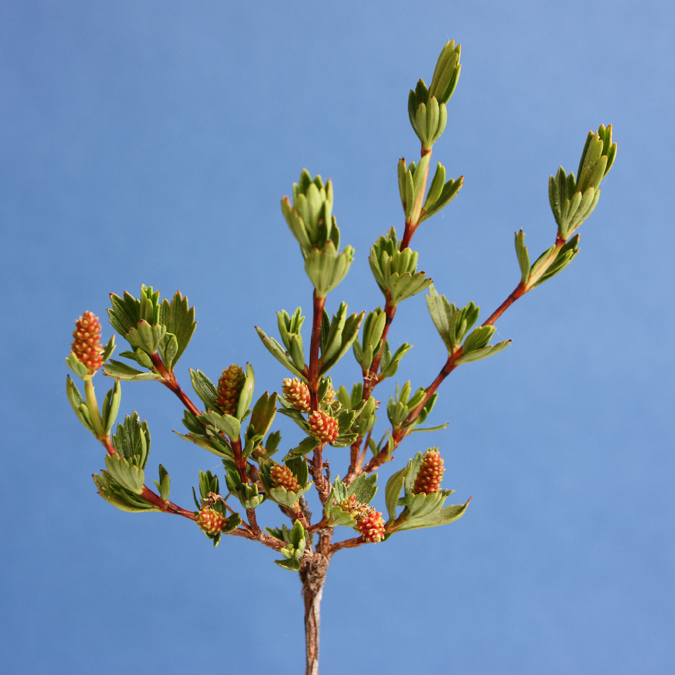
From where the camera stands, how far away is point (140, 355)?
0.70 metres

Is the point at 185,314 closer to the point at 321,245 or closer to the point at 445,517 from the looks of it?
the point at 321,245

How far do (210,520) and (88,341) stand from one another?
0.22m

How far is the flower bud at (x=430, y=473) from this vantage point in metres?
0.71

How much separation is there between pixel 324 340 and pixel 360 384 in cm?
22

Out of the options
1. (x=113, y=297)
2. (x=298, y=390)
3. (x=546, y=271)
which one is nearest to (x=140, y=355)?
(x=113, y=297)

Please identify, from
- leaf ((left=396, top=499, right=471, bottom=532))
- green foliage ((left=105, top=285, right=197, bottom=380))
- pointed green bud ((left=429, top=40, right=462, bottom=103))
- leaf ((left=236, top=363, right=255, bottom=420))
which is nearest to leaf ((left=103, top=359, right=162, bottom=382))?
green foliage ((left=105, top=285, right=197, bottom=380))

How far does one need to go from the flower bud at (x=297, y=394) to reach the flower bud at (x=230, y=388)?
0.05 metres

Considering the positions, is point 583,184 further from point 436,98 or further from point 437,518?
point 437,518

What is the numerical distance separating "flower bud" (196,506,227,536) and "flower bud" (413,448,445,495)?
217 millimetres

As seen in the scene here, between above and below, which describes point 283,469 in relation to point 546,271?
below

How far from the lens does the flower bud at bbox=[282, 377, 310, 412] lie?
2.24 feet

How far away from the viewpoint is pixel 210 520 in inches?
27.2

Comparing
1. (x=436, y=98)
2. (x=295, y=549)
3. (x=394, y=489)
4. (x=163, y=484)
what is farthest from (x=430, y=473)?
(x=436, y=98)

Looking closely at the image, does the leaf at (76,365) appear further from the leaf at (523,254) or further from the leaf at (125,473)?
the leaf at (523,254)
